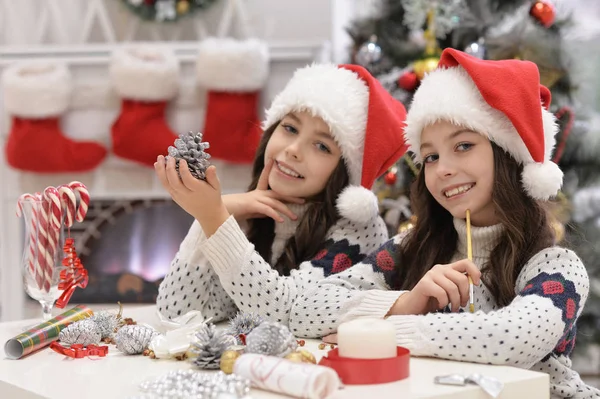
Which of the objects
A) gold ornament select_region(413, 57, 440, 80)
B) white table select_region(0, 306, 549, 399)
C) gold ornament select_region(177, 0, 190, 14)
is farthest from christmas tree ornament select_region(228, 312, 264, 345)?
gold ornament select_region(177, 0, 190, 14)

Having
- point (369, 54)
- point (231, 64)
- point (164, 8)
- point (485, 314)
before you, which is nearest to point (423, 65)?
point (369, 54)

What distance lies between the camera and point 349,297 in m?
1.35

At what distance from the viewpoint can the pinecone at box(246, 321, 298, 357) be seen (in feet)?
3.43

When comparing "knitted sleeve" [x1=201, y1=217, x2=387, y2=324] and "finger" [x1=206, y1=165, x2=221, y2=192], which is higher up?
"finger" [x1=206, y1=165, x2=221, y2=192]

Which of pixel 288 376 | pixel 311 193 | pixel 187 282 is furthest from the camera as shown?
pixel 311 193

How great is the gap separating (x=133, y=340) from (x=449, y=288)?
49 centimetres

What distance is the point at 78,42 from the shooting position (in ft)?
11.5

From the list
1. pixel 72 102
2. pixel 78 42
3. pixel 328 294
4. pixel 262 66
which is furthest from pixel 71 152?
pixel 328 294

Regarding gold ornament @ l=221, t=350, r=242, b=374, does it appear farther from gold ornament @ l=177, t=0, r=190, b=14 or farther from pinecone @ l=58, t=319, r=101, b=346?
gold ornament @ l=177, t=0, r=190, b=14

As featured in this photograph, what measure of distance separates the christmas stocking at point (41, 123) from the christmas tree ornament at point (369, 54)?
1.21 meters

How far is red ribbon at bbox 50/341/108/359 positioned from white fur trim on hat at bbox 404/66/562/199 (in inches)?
26.4

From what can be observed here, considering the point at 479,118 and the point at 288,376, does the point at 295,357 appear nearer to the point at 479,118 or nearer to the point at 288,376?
the point at 288,376

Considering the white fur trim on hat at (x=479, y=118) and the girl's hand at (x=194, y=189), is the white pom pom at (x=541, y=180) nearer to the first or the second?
the white fur trim on hat at (x=479, y=118)

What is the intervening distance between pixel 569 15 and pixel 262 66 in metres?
Result: 1.12
